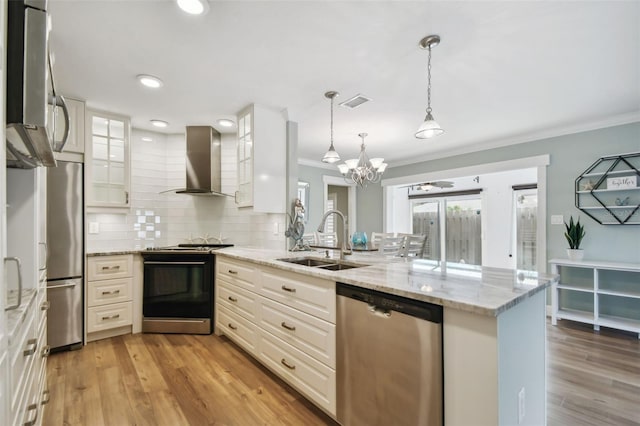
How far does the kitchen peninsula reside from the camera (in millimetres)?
1069

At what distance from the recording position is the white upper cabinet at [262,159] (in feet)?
9.93

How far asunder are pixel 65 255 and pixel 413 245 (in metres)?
3.92

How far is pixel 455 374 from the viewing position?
1.16 metres

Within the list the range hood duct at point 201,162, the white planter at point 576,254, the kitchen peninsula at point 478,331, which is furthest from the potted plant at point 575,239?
the range hood duct at point 201,162

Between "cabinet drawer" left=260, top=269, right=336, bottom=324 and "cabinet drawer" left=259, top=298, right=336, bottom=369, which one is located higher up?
"cabinet drawer" left=260, top=269, right=336, bottom=324

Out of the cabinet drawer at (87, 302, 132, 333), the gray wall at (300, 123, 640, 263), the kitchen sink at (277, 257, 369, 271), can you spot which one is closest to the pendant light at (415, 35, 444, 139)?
the kitchen sink at (277, 257, 369, 271)

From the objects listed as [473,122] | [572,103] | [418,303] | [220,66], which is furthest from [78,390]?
[572,103]

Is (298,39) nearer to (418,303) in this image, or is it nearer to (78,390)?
(418,303)

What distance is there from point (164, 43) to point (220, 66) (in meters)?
0.41

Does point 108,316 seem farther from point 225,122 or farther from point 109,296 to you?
point 225,122

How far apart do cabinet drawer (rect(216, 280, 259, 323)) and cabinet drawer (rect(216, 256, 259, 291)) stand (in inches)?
2.2

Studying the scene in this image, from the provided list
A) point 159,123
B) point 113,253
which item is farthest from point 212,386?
point 159,123

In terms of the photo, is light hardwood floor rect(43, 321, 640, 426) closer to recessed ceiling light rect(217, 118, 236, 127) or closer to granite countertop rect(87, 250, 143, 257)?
granite countertop rect(87, 250, 143, 257)

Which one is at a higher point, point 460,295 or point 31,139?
point 31,139
